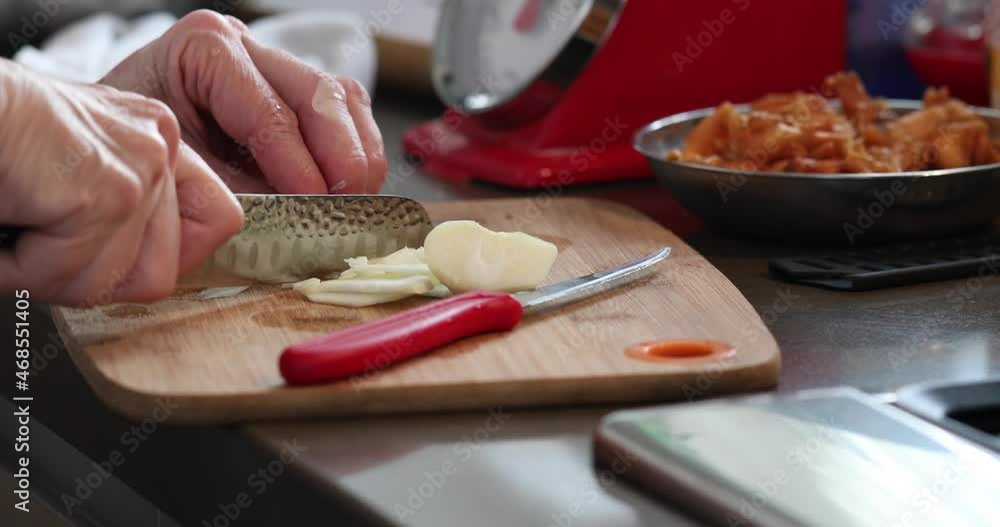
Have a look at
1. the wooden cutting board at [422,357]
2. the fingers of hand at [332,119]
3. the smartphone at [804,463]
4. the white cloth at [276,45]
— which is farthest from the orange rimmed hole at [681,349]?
the white cloth at [276,45]

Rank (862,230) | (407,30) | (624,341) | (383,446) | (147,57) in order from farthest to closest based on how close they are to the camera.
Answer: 1. (407,30)
2. (147,57)
3. (862,230)
4. (624,341)
5. (383,446)

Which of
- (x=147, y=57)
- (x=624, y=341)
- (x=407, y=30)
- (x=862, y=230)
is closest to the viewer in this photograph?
(x=624, y=341)

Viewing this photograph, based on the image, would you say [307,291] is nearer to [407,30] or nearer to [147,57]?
[147,57]

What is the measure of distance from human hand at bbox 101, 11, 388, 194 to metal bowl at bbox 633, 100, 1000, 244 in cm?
28

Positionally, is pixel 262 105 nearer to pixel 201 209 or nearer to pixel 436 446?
pixel 201 209

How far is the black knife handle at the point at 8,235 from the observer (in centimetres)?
80

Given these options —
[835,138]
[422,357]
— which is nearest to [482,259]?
[422,357]

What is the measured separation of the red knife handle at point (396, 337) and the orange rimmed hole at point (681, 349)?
89 mm

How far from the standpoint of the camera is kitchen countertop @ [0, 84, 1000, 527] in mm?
643

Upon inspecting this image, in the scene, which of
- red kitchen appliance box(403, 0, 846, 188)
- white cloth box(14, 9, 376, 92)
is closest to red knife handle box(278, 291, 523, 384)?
red kitchen appliance box(403, 0, 846, 188)

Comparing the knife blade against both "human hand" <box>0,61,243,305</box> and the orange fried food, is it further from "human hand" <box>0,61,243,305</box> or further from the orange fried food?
the orange fried food

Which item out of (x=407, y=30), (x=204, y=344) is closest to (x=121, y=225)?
(x=204, y=344)

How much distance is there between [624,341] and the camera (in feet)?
2.73

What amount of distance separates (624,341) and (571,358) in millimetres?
53
